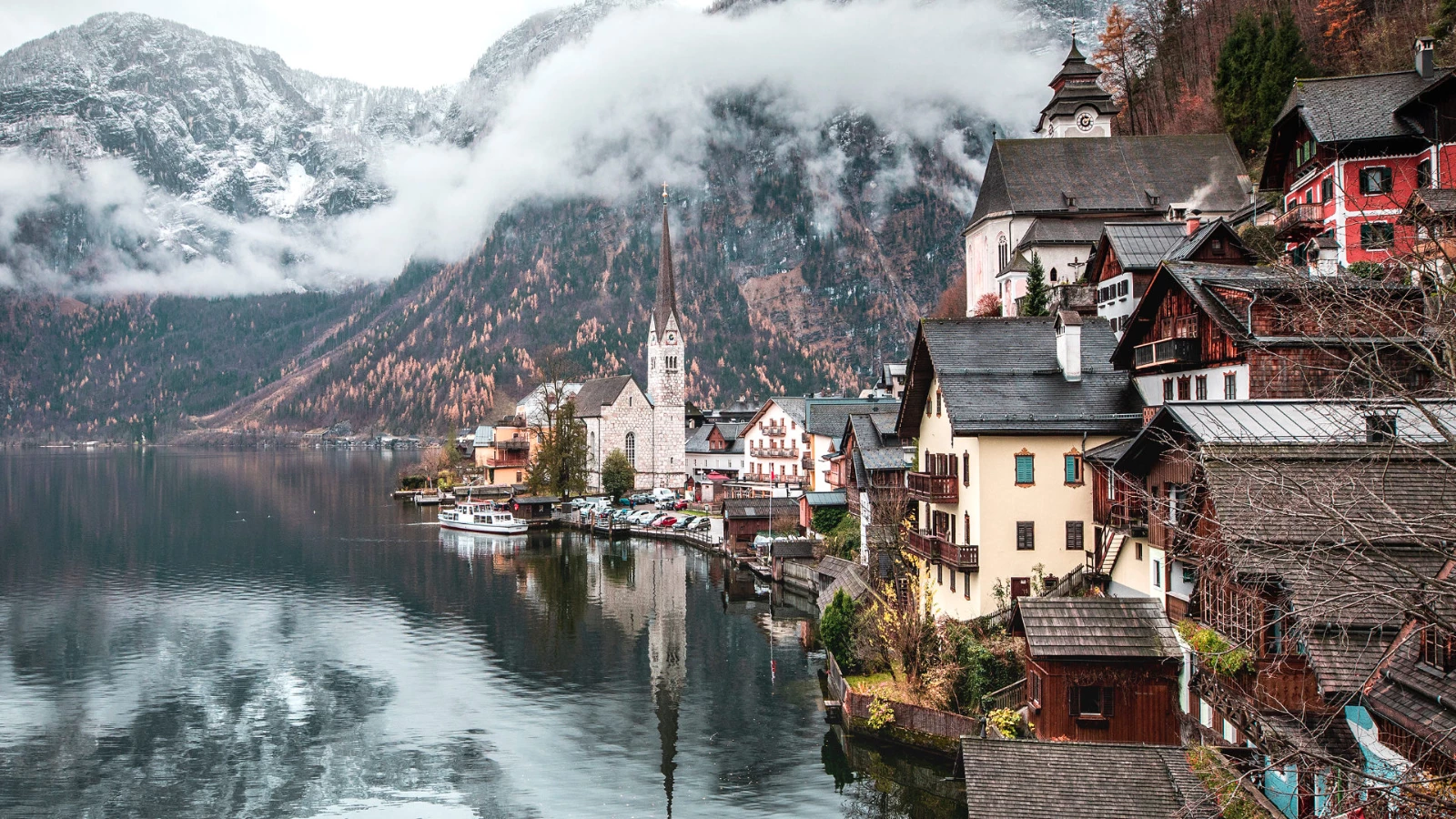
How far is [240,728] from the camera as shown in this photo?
3666 cm

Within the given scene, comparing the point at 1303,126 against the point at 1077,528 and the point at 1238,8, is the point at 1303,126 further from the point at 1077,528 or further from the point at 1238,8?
the point at 1238,8

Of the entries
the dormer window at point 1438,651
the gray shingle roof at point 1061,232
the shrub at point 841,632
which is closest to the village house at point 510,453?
the gray shingle roof at point 1061,232

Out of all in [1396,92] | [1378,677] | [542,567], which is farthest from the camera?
[542,567]

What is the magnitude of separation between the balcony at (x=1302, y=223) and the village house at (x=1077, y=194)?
18736 mm

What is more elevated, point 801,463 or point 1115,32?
point 1115,32

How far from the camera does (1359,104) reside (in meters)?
41.1

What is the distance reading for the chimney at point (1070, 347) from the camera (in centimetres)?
3525

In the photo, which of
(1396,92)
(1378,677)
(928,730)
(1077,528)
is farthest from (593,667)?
(1396,92)

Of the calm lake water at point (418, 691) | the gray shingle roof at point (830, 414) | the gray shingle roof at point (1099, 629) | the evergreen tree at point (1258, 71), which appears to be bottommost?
the calm lake water at point (418, 691)

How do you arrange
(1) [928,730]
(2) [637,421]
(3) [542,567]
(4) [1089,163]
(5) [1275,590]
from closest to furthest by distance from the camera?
1. (5) [1275,590]
2. (1) [928,730]
3. (4) [1089,163]
4. (3) [542,567]
5. (2) [637,421]

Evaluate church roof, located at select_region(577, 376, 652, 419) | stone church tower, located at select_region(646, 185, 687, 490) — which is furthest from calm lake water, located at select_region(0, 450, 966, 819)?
church roof, located at select_region(577, 376, 652, 419)

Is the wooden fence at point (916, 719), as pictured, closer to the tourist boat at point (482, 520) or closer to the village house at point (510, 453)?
the tourist boat at point (482, 520)

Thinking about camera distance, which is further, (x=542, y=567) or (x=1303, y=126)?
(x=542, y=567)

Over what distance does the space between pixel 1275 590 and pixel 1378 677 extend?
15.8 feet
